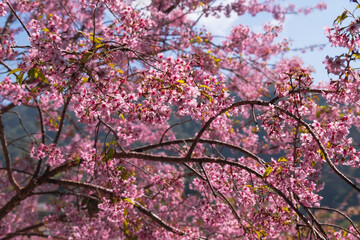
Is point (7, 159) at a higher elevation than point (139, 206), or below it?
→ higher

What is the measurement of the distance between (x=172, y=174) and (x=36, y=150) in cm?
244

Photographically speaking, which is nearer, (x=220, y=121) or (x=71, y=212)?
(x=220, y=121)

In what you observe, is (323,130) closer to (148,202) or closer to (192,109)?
(192,109)

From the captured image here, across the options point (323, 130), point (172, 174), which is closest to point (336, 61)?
point (323, 130)

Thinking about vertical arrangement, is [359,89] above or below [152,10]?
below

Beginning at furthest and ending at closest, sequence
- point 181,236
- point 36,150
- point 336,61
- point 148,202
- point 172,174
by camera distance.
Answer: point 148,202, point 172,174, point 36,150, point 181,236, point 336,61

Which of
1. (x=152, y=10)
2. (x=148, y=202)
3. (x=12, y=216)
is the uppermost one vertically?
(x=152, y=10)

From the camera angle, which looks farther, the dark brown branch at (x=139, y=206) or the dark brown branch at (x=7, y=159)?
the dark brown branch at (x=7, y=159)

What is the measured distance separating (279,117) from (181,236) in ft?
8.00

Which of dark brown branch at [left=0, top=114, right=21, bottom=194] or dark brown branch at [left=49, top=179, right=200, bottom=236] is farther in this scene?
dark brown branch at [left=0, top=114, right=21, bottom=194]

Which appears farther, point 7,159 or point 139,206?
point 7,159

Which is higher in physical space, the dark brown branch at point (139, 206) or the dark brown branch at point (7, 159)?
the dark brown branch at point (7, 159)

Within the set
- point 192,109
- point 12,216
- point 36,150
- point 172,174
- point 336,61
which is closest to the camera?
point 336,61

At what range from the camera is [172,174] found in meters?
5.70
